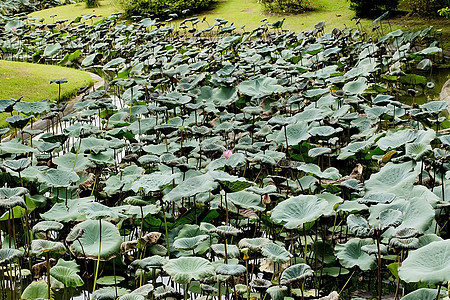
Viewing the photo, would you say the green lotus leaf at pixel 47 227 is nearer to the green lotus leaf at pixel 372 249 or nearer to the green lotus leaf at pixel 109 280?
the green lotus leaf at pixel 109 280

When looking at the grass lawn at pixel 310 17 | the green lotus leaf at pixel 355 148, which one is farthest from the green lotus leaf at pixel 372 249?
the grass lawn at pixel 310 17

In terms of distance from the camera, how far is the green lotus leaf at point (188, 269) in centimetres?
209

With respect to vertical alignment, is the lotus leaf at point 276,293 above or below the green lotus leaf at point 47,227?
below

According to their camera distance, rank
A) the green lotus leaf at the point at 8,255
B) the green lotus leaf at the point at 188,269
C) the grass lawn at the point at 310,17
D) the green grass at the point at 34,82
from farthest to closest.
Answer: the grass lawn at the point at 310,17 → the green grass at the point at 34,82 → the green lotus leaf at the point at 8,255 → the green lotus leaf at the point at 188,269

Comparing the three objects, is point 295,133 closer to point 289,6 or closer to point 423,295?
point 423,295

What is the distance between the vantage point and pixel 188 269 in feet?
7.16

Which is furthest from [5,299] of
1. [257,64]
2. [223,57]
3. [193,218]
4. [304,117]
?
[223,57]

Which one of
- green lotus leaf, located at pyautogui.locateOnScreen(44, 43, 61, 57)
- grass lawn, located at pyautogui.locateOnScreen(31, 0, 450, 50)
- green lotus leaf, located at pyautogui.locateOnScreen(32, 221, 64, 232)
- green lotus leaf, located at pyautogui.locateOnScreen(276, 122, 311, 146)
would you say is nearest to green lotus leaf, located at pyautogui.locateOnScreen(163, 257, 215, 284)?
green lotus leaf, located at pyautogui.locateOnScreen(32, 221, 64, 232)

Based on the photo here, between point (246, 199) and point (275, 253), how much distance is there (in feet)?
2.34

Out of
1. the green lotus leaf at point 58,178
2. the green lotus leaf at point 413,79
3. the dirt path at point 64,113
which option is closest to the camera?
the green lotus leaf at point 58,178

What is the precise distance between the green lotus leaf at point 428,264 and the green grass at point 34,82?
484 centimetres

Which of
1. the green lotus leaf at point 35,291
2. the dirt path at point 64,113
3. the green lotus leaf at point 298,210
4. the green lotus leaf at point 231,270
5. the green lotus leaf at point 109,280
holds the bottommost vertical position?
the dirt path at point 64,113

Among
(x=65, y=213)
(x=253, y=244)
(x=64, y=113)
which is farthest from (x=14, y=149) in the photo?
(x=64, y=113)

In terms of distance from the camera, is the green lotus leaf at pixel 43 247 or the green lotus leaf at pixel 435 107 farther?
the green lotus leaf at pixel 435 107
